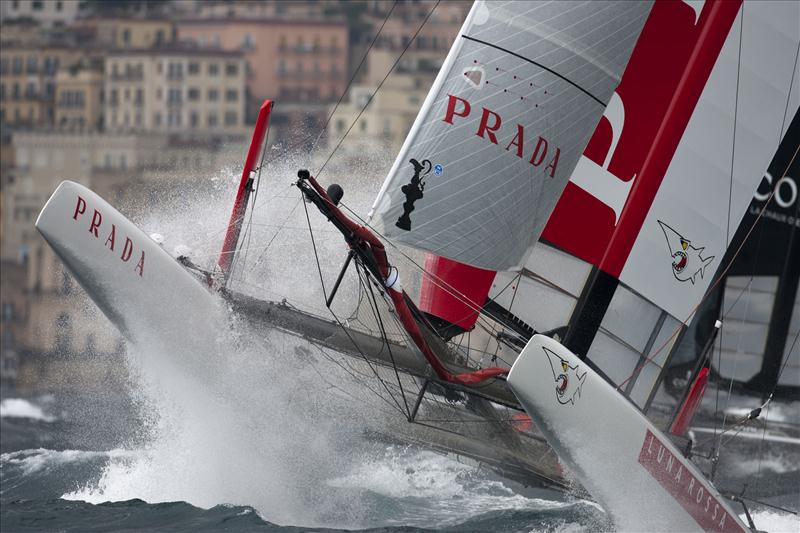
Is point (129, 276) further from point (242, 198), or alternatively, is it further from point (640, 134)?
point (640, 134)

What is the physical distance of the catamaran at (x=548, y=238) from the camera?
7.44m

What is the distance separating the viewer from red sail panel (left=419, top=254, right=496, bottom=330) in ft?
26.8

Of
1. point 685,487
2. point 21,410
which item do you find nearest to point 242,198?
point 685,487

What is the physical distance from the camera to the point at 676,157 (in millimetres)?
8602

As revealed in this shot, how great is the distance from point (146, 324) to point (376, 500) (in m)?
1.73

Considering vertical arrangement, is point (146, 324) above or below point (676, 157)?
below

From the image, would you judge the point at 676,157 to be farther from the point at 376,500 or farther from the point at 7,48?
the point at 7,48

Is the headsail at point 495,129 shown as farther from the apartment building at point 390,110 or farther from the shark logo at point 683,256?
the apartment building at point 390,110

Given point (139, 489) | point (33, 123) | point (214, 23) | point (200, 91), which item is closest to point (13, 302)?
point (33, 123)

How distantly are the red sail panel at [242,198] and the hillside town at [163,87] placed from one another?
73.6 feet

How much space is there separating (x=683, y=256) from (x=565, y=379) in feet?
5.98

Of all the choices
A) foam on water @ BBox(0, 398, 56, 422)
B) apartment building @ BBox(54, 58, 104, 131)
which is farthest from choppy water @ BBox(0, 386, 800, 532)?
apartment building @ BBox(54, 58, 104, 131)

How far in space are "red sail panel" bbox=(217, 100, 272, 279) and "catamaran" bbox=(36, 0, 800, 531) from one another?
0.01 metres

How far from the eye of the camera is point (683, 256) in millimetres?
8617
